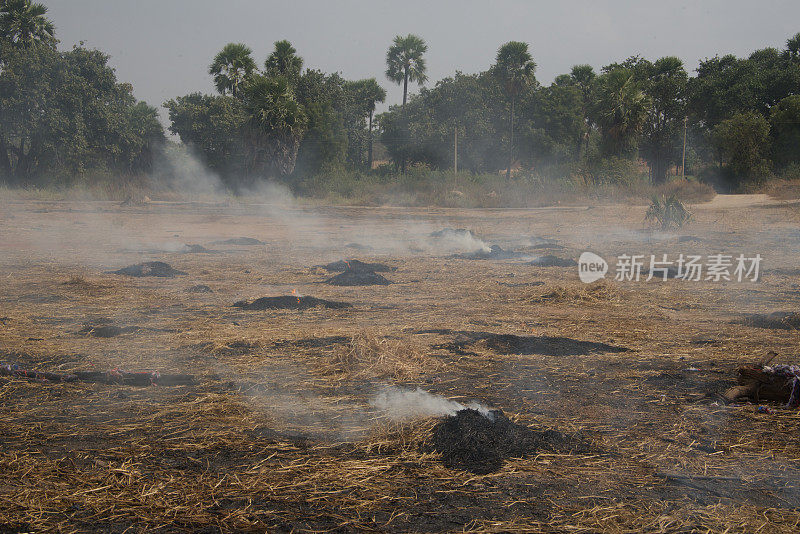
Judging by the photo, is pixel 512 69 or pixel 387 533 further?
pixel 512 69

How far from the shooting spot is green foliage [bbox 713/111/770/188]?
3625 cm

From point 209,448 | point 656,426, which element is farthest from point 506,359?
point 209,448

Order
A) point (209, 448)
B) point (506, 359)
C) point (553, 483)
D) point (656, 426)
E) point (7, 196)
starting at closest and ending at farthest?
point (553, 483) < point (209, 448) < point (656, 426) < point (506, 359) < point (7, 196)

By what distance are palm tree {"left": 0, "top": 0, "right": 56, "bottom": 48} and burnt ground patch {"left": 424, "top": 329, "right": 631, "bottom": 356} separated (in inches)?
1663

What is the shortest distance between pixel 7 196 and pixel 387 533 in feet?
118

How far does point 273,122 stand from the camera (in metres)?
34.2

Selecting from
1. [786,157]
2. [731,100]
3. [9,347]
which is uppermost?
[731,100]

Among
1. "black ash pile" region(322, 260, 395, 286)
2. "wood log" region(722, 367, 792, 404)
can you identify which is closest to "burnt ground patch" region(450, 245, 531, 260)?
"black ash pile" region(322, 260, 395, 286)

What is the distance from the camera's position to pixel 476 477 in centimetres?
368

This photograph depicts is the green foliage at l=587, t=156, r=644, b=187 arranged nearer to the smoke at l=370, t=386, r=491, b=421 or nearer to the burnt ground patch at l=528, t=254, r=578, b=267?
the burnt ground patch at l=528, t=254, r=578, b=267

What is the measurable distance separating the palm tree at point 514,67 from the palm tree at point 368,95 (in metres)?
14.3

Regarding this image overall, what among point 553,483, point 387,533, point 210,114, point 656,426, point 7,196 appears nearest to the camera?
point 387,533

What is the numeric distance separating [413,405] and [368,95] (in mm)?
53943

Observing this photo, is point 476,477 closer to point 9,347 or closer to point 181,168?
point 9,347
